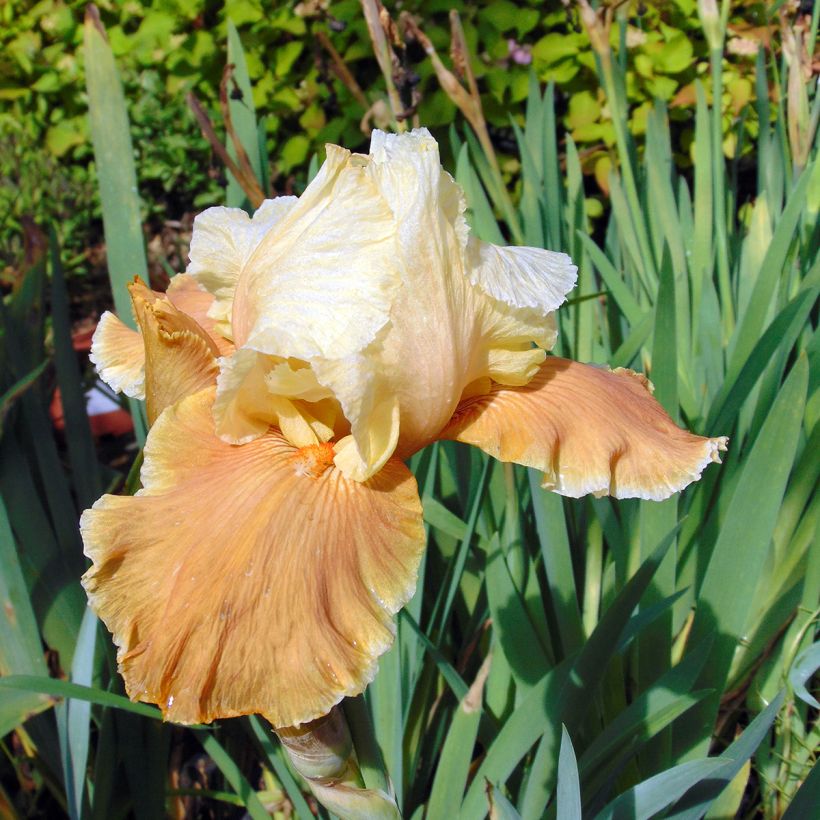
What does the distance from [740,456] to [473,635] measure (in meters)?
0.50

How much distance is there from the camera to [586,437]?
750 millimetres

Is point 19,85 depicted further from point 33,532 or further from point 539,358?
point 539,358

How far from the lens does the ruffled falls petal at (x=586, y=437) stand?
0.73 m

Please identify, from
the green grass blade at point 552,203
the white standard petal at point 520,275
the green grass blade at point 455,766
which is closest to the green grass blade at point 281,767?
the green grass blade at point 455,766

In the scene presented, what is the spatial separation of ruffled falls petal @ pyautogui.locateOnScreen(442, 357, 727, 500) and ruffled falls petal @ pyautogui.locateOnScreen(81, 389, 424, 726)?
107 millimetres

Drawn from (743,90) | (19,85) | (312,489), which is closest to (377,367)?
(312,489)

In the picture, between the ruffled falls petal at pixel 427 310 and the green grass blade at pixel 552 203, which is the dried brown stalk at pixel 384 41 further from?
the ruffled falls petal at pixel 427 310

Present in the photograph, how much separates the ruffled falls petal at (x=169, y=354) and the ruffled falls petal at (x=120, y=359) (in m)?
0.11

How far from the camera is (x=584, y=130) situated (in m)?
3.03

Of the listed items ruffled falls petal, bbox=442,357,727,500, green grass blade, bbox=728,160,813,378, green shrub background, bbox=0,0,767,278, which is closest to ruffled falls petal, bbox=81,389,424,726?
ruffled falls petal, bbox=442,357,727,500

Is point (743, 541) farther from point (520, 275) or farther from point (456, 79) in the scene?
point (456, 79)

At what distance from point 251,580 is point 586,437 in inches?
12.9

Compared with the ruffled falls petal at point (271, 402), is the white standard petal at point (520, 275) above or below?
above

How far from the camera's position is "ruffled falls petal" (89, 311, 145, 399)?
0.94 m
